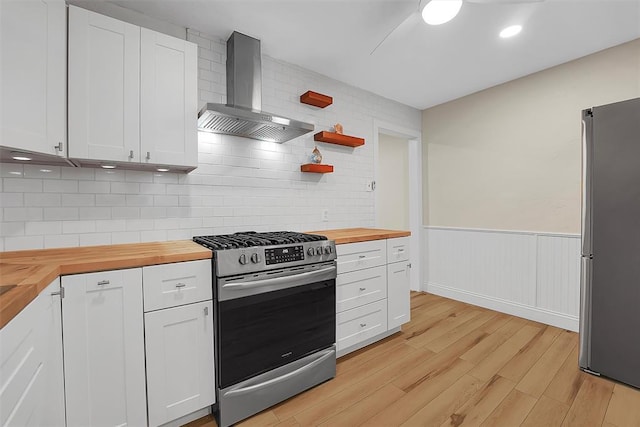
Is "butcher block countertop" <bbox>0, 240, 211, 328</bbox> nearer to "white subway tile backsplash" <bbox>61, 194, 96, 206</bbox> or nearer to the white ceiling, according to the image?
"white subway tile backsplash" <bbox>61, 194, 96, 206</bbox>

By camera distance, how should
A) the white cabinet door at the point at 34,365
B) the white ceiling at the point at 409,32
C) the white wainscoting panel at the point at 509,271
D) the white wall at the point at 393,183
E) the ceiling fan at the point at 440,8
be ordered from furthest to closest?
the white wall at the point at 393,183 < the white wainscoting panel at the point at 509,271 < the white ceiling at the point at 409,32 < the ceiling fan at the point at 440,8 < the white cabinet door at the point at 34,365

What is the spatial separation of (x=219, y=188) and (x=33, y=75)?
4.08 feet

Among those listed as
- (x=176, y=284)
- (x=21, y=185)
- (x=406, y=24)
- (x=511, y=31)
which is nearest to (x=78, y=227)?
(x=21, y=185)

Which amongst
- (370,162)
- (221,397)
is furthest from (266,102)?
(221,397)

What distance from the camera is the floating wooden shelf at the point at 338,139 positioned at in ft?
9.64

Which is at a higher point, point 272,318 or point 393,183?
point 393,183

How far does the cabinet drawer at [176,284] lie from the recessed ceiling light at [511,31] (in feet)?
9.27

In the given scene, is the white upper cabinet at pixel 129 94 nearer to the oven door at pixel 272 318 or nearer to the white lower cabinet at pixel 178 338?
the white lower cabinet at pixel 178 338

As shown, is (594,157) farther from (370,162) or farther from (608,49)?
(370,162)

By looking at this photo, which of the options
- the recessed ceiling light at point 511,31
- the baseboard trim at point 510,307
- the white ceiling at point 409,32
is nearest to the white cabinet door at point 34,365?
the white ceiling at point 409,32

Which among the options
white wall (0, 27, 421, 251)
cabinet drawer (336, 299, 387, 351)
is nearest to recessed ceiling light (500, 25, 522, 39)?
white wall (0, 27, 421, 251)

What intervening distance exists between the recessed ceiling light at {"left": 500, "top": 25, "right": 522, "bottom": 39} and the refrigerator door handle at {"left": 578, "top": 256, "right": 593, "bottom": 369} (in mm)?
1834

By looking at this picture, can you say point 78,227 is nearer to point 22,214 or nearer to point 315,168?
point 22,214

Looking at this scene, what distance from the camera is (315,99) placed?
2.82 metres
